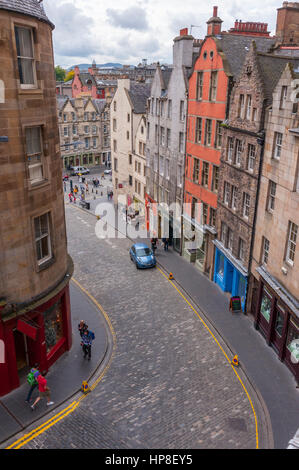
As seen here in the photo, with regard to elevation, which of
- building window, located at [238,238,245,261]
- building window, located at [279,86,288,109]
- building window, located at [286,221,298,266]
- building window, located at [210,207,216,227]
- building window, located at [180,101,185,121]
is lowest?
building window, located at [238,238,245,261]

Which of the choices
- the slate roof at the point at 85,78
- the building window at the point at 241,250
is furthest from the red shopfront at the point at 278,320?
the slate roof at the point at 85,78

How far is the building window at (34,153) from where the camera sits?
15.3 meters

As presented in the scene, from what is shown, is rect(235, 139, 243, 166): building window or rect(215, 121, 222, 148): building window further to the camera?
rect(215, 121, 222, 148): building window

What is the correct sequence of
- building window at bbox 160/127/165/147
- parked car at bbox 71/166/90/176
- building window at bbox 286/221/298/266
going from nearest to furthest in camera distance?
building window at bbox 286/221/298/266 → building window at bbox 160/127/165/147 → parked car at bbox 71/166/90/176

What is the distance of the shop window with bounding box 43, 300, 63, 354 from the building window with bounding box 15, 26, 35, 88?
33.6ft

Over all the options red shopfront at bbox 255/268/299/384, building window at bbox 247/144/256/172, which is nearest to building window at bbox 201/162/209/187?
building window at bbox 247/144/256/172

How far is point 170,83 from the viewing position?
32.3 metres

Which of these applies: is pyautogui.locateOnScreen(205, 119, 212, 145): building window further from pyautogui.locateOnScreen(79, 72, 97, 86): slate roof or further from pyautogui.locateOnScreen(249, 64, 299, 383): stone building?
pyautogui.locateOnScreen(79, 72, 97, 86): slate roof

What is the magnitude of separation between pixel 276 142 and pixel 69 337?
15.0m

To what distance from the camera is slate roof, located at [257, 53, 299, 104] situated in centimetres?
2072

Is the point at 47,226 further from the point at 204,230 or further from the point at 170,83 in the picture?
the point at 170,83

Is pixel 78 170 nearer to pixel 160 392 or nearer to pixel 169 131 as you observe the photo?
pixel 169 131

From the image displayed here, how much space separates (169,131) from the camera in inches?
1326

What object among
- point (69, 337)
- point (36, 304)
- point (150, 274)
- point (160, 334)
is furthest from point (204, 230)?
point (36, 304)
